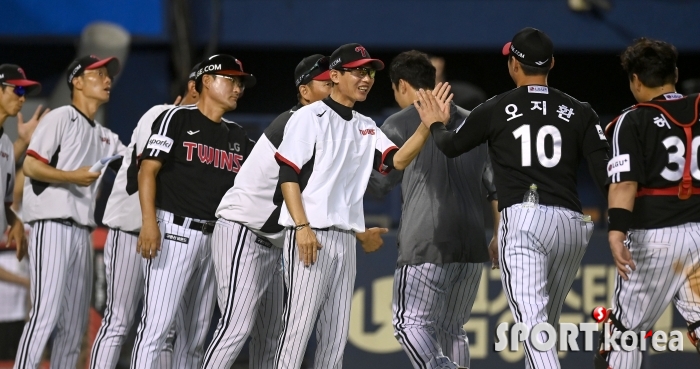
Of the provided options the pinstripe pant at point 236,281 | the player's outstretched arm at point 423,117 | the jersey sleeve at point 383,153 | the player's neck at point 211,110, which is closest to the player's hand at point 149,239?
the pinstripe pant at point 236,281

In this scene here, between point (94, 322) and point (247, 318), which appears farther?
point (94, 322)

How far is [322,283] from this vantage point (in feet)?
16.5

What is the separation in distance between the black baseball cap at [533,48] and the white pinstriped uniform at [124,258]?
226 cm

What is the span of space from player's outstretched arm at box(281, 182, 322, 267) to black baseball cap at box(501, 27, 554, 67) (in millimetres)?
1320

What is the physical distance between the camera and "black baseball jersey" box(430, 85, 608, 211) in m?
4.91

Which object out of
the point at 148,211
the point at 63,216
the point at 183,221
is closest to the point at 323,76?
the point at 183,221

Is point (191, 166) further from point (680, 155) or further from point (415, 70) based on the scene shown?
point (680, 155)

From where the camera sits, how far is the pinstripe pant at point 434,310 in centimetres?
557

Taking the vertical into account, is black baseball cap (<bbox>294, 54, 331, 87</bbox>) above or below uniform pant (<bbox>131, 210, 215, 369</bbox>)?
above

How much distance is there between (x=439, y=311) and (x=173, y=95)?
5420 mm

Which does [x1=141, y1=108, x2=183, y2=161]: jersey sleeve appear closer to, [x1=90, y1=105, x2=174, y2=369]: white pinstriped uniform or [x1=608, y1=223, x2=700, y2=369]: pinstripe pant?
[x1=90, y1=105, x2=174, y2=369]: white pinstriped uniform

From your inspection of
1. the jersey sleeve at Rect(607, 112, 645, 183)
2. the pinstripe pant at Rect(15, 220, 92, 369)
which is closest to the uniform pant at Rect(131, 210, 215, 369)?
the pinstripe pant at Rect(15, 220, 92, 369)

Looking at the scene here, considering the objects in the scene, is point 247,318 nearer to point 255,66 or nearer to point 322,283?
point 322,283

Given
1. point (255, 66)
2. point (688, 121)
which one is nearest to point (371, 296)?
point (688, 121)
